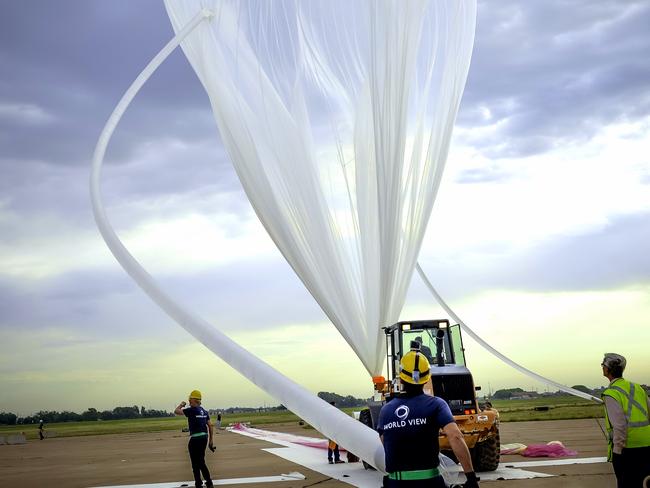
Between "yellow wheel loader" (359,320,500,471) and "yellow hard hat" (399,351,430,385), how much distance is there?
8.92m

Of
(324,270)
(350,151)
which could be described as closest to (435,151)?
(350,151)

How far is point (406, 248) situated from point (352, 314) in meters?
1.68

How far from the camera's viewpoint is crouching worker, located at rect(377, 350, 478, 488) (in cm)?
526

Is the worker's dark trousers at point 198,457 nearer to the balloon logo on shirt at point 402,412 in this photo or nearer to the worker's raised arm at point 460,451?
the balloon logo on shirt at point 402,412

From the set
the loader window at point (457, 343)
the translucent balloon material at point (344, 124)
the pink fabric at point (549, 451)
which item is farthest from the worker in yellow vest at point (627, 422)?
the pink fabric at point (549, 451)

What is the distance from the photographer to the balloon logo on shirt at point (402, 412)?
534 cm

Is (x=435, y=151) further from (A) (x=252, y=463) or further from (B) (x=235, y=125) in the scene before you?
(A) (x=252, y=463)

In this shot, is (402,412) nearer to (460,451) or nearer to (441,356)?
(460,451)

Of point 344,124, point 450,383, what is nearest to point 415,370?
point 344,124

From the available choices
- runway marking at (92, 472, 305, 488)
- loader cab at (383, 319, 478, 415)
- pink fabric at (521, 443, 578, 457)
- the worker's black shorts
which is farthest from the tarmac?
the worker's black shorts

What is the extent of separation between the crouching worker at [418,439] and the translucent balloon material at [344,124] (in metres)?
7.61

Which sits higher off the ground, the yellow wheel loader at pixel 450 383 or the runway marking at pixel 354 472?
the yellow wheel loader at pixel 450 383

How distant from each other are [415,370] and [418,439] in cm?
49

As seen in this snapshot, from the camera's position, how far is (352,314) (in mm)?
13109
